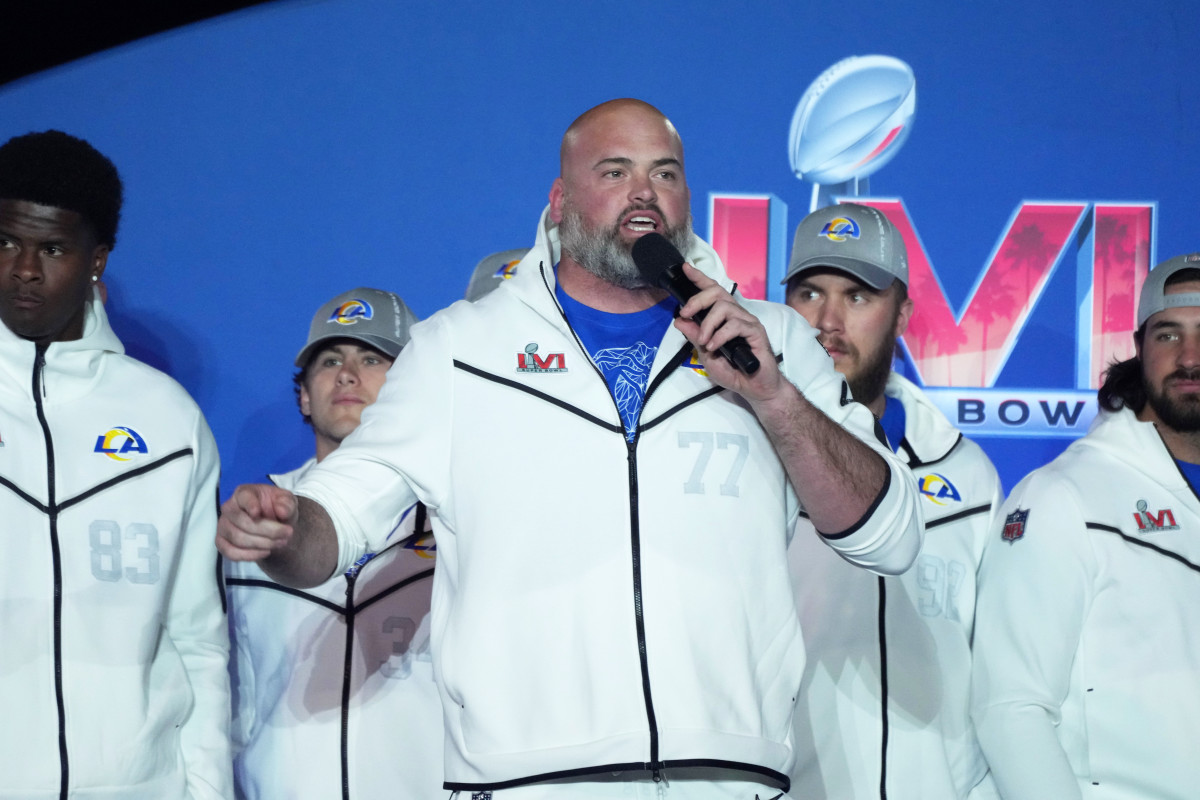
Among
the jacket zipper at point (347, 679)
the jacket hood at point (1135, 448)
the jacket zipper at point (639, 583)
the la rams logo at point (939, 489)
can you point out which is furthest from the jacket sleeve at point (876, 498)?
the jacket zipper at point (347, 679)

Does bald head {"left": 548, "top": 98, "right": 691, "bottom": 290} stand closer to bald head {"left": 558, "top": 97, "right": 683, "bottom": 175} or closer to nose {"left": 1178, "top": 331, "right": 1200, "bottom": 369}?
bald head {"left": 558, "top": 97, "right": 683, "bottom": 175}

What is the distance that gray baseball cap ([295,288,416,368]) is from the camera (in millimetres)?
3016

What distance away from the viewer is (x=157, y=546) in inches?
91.0

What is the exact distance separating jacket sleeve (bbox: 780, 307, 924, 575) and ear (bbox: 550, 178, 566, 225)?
416mm

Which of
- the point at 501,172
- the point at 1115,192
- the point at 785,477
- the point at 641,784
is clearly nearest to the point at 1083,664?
the point at 785,477

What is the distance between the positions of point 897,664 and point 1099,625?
1.31 ft

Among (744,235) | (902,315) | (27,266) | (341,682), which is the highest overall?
(744,235)

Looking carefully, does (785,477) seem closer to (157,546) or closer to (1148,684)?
(1148,684)

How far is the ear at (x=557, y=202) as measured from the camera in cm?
216

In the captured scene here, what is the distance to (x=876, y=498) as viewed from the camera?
181cm

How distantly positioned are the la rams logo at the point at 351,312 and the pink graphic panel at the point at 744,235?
101 cm

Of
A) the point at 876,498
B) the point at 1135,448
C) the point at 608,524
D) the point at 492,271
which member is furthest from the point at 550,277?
the point at 1135,448

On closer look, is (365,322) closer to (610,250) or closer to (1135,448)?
(610,250)

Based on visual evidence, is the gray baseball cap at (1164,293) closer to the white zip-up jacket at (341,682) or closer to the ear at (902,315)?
the ear at (902,315)
